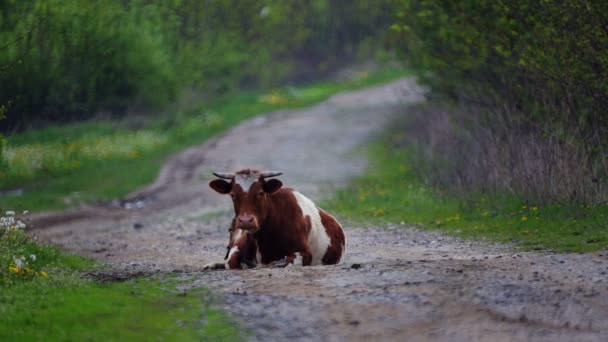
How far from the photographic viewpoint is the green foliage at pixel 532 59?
60.1 ft

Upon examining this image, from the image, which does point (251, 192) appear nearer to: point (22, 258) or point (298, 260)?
point (298, 260)

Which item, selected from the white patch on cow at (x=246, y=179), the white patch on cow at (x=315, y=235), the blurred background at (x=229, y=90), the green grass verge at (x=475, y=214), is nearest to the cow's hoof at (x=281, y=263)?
the white patch on cow at (x=315, y=235)

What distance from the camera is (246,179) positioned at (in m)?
13.2

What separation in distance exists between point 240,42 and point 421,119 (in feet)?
70.8

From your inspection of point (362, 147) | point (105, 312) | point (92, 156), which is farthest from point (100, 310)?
point (362, 147)

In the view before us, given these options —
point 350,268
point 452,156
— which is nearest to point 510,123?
point 452,156

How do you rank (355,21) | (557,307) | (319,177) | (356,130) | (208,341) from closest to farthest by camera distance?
(208,341), (557,307), (319,177), (356,130), (355,21)

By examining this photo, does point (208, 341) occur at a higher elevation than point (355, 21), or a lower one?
lower

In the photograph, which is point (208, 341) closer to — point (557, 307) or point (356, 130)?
point (557, 307)

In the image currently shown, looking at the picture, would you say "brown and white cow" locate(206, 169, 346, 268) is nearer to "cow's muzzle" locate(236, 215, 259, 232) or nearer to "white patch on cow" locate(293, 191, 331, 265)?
"white patch on cow" locate(293, 191, 331, 265)

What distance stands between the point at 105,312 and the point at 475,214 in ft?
35.5

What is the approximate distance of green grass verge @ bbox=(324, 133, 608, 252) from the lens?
15352 millimetres

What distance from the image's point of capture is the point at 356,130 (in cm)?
4281

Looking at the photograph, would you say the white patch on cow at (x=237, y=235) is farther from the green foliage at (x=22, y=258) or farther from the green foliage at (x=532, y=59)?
the green foliage at (x=532, y=59)
